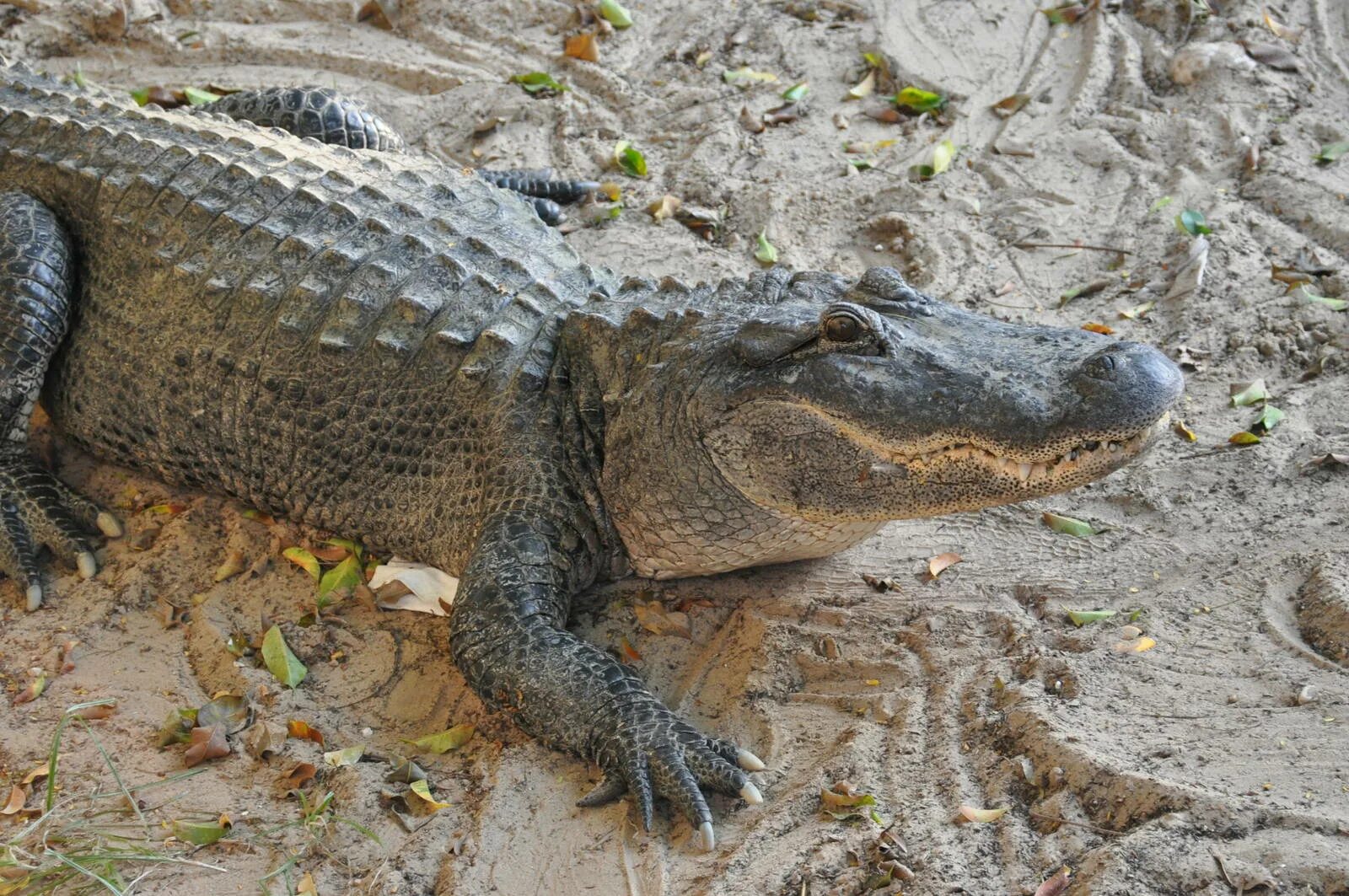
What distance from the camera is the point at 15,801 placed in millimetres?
3387

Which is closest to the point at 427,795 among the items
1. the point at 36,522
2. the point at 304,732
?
the point at 304,732

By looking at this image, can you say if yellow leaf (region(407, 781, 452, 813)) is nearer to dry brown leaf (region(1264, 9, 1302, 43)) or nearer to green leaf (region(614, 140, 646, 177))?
green leaf (region(614, 140, 646, 177))

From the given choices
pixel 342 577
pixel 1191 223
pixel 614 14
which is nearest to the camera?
pixel 342 577

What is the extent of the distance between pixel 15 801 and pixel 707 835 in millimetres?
2023

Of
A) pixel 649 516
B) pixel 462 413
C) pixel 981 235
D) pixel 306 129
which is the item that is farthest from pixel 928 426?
pixel 306 129

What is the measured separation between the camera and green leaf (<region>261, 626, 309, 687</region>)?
3830 millimetres

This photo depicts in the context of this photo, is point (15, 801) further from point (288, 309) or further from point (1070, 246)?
point (1070, 246)

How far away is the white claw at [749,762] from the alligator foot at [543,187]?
321 centimetres

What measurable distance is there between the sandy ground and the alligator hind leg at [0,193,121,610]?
21cm

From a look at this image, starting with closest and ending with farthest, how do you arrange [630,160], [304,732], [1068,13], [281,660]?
[304,732] < [281,660] < [630,160] < [1068,13]

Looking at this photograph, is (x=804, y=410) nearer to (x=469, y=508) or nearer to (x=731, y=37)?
A: (x=469, y=508)

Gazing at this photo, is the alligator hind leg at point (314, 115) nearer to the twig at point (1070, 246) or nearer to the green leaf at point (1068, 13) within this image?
the twig at point (1070, 246)

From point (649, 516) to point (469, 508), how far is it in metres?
Result: 0.62

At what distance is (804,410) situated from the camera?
3.37 m
